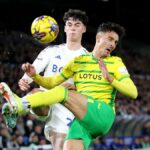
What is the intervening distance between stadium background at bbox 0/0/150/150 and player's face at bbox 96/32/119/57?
9.45 ft

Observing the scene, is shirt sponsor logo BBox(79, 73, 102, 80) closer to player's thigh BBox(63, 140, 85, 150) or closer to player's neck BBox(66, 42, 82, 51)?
player's thigh BBox(63, 140, 85, 150)

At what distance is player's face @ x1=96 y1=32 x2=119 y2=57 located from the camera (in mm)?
6105

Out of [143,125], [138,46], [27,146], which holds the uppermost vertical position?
[27,146]

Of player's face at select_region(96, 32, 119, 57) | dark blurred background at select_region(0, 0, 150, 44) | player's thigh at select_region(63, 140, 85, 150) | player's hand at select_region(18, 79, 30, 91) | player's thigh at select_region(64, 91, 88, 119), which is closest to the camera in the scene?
player's thigh at select_region(64, 91, 88, 119)

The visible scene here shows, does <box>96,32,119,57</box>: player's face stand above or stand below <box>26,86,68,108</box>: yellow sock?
above

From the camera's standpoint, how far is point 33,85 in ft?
40.5

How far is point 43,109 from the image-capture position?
675 cm

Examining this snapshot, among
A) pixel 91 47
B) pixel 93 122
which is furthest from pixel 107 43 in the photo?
pixel 91 47

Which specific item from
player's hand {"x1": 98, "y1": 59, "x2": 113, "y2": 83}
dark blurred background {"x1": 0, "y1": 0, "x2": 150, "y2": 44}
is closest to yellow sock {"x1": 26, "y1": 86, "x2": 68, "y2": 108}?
player's hand {"x1": 98, "y1": 59, "x2": 113, "y2": 83}

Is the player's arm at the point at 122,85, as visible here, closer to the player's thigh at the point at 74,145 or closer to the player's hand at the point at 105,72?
the player's hand at the point at 105,72

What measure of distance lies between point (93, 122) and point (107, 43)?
0.94 m

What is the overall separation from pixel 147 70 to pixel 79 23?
2011 cm

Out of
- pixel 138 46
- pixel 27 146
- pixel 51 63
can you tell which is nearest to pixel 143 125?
pixel 27 146

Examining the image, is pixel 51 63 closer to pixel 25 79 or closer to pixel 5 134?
pixel 25 79
